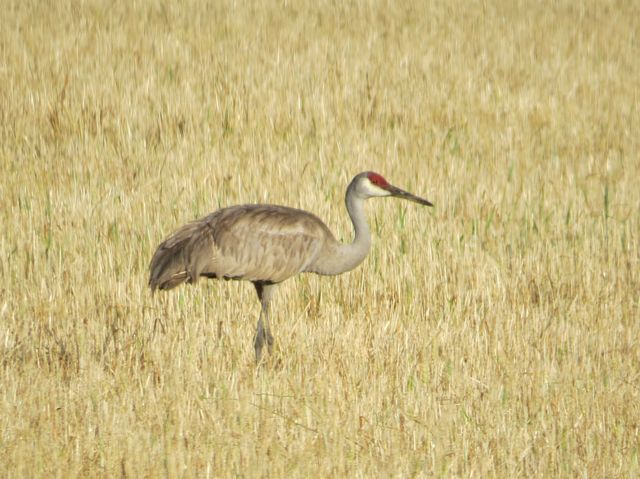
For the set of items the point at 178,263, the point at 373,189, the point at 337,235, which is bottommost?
the point at 178,263

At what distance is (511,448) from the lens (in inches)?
204

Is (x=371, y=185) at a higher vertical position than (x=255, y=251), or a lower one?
higher

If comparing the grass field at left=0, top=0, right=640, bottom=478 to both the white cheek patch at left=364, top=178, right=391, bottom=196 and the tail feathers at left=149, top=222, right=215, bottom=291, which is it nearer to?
the tail feathers at left=149, top=222, right=215, bottom=291

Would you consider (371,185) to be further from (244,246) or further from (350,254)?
(244,246)

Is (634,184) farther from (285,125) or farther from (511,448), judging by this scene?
(511,448)

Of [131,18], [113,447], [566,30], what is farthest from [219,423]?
[566,30]

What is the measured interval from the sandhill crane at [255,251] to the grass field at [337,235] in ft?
1.08

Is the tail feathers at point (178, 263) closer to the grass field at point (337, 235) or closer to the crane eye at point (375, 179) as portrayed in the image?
the grass field at point (337, 235)

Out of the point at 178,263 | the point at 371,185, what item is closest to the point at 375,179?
the point at 371,185

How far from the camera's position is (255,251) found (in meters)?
6.82

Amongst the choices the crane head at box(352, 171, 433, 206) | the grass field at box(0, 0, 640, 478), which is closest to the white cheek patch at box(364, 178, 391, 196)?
the crane head at box(352, 171, 433, 206)

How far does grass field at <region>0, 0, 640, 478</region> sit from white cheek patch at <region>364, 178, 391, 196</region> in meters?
0.78

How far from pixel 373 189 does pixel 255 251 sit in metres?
0.92

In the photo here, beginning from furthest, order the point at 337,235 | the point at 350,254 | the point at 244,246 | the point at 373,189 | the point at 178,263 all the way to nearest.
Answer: the point at 337,235, the point at 373,189, the point at 350,254, the point at 244,246, the point at 178,263
